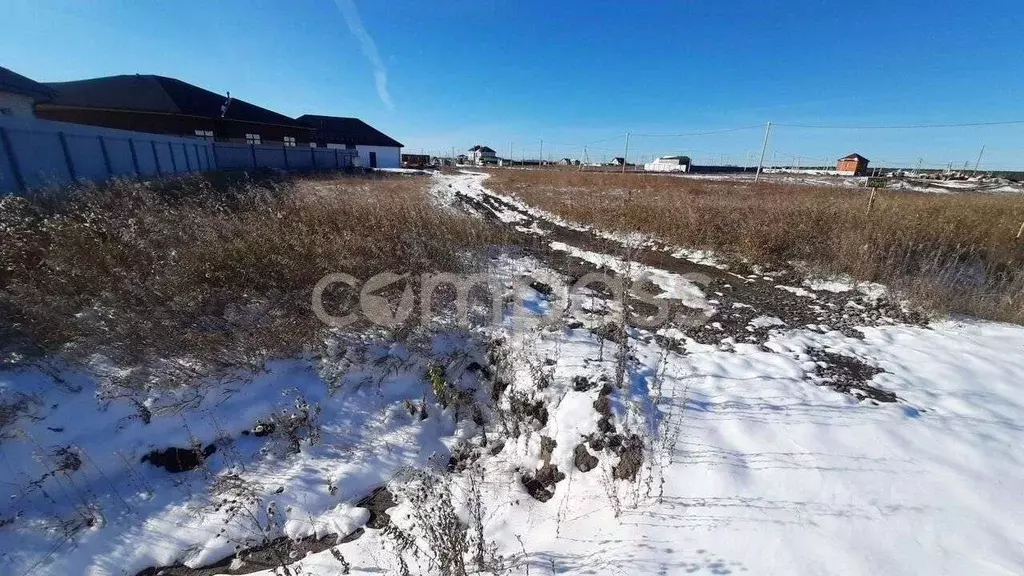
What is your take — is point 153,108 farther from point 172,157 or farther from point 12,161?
point 12,161

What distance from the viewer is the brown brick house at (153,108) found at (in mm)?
23047

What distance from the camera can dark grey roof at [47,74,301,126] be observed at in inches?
926

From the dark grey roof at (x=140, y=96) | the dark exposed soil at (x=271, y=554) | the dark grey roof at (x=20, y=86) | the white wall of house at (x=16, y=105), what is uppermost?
the dark grey roof at (x=140, y=96)

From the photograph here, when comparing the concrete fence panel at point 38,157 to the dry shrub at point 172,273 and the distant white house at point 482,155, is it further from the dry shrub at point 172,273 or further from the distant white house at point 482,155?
the distant white house at point 482,155

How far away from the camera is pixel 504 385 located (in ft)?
13.3

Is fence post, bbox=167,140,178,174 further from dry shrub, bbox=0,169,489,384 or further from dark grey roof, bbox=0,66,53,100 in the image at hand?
dry shrub, bbox=0,169,489,384

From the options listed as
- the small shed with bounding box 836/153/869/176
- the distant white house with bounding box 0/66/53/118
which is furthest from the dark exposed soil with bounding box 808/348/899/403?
the small shed with bounding box 836/153/869/176

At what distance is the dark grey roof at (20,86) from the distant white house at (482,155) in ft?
194

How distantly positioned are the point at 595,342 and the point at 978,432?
9.67 feet

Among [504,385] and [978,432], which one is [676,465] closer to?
[504,385]

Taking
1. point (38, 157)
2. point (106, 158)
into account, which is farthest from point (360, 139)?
point (38, 157)

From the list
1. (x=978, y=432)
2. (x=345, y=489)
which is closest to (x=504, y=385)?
(x=345, y=489)

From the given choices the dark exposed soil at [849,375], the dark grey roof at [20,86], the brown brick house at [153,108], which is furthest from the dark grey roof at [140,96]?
the dark exposed soil at [849,375]

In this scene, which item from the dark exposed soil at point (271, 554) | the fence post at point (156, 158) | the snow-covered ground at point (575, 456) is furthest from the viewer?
the fence post at point (156, 158)
